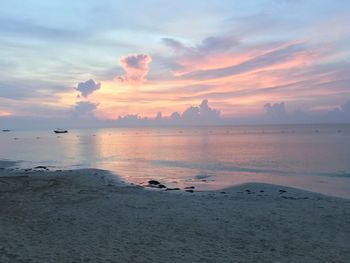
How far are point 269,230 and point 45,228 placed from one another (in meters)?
8.84

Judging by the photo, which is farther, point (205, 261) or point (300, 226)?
point (300, 226)

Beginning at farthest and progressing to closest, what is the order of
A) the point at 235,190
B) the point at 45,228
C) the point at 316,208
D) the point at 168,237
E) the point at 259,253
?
the point at 235,190 < the point at 316,208 < the point at 45,228 < the point at 168,237 < the point at 259,253

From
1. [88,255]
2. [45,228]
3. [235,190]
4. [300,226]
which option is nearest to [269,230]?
[300,226]

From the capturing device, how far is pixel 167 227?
49.0ft

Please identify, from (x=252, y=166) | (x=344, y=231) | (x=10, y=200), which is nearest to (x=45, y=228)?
(x=10, y=200)

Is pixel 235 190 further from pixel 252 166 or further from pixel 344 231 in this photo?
pixel 252 166

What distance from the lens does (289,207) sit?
19203 millimetres

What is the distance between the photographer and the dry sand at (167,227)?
461 inches

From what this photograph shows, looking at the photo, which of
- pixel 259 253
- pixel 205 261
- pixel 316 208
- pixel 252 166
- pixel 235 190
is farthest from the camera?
pixel 252 166

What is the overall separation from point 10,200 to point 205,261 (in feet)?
43.2

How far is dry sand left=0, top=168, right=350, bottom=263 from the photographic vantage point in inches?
461

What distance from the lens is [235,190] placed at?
86.9 ft

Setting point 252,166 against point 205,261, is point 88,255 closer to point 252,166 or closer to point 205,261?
point 205,261

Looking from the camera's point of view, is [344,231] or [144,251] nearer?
[144,251]
